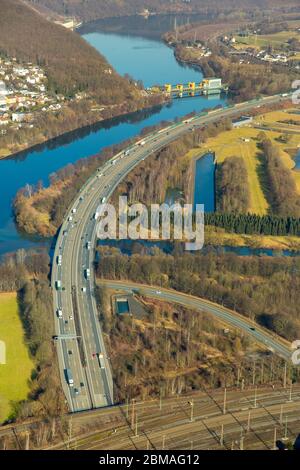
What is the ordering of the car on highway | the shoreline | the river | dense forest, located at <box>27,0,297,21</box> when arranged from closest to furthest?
the car on highway < the river < the shoreline < dense forest, located at <box>27,0,297,21</box>

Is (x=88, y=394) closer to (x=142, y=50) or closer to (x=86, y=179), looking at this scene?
(x=86, y=179)

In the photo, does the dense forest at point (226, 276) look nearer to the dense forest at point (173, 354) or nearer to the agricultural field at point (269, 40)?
the dense forest at point (173, 354)

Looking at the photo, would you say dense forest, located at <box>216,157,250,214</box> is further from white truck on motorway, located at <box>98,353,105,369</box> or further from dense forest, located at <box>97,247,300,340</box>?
white truck on motorway, located at <box>98,353,105,369</box>

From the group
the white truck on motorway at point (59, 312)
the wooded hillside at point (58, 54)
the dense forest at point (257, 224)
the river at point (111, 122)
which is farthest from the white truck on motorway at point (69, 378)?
the wooded hillside at point (58, 54)

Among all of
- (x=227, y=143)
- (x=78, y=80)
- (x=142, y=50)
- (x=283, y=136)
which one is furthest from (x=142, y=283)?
(x=142, y=50)

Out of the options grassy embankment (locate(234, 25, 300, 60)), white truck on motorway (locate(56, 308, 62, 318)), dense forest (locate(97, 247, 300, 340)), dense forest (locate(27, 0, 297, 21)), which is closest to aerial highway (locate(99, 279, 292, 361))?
dense forest (locate(97, 247, 300, 340))

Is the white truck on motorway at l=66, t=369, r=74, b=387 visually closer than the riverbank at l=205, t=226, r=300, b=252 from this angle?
Yes

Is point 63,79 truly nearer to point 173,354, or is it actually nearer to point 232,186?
point 232,186
